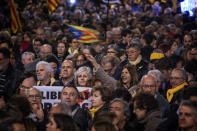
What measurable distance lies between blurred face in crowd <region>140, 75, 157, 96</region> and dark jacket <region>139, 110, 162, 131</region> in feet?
4.22

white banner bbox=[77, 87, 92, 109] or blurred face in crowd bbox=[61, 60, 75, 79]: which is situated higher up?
blurred face in crowd bbox=[61, 60, 75, 79]

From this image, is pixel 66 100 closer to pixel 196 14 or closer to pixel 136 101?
pixel 136 101

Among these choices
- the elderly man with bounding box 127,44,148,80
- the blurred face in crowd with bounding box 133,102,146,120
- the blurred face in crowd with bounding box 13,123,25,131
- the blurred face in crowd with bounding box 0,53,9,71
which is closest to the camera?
the blurred face in crowd with bounding box 13,123,25,131

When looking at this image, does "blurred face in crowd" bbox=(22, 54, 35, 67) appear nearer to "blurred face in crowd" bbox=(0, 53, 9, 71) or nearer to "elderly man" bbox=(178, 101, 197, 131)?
"blurred face in crowd" bbox=(0, 53, 9, 71)

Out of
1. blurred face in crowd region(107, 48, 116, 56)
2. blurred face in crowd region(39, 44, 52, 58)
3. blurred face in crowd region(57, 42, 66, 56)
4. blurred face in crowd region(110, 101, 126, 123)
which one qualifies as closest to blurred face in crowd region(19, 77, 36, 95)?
blurred face in crowd region(110, 101, 126, 123)

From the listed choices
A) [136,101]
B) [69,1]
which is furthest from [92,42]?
[69,1]

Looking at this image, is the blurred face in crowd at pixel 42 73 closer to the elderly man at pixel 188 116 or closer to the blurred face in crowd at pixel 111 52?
the blurred face in crowd at pixel 111 52

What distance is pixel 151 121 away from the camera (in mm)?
5613

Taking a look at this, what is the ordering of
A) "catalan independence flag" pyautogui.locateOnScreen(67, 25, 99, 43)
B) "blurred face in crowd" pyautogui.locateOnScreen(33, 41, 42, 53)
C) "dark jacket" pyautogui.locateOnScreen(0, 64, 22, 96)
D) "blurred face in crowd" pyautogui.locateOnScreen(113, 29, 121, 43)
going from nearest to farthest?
"dark jacket" pyautogui.locateOnScreen(0, 64, 22, 96), "blurred face in crowd" pyautogui.locateOnScreen(33, 41, 42, 53), "catalan independence flag" pyautogui.locateOnScreen(67, 25, 99, 43), "blurred face in crowd" pyautogui.locateOnScreen(113, 29, 121, 43)

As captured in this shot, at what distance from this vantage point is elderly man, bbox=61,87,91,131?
20.3ft

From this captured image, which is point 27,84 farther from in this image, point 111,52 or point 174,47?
point 174,47

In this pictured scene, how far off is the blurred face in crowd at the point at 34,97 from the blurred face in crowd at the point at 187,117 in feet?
8.17

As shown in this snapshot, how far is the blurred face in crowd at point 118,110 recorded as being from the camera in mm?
5852

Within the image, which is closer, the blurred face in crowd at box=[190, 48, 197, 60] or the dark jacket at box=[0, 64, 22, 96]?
the dark jacket at box=[0, 64, 22, 96]
